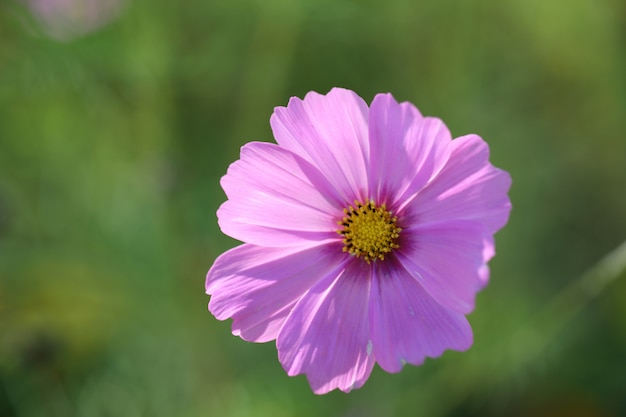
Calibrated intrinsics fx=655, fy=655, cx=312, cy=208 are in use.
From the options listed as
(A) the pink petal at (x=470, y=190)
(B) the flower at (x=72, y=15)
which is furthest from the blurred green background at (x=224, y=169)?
(A) the pink petal at (x=470, y=190)

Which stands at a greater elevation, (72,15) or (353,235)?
(72,15)

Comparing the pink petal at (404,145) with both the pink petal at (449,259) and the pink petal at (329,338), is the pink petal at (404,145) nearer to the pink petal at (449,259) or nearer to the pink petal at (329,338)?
the pink petal at (449,259)

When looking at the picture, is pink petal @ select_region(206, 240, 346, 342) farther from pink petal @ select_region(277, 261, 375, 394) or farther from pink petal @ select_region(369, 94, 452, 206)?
pink petal @ select_region(369, 94, 452, 206)

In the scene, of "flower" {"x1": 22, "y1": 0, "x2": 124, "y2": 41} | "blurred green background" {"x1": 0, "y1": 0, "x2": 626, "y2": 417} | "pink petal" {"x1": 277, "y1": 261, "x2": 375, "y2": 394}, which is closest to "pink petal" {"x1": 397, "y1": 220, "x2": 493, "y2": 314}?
"pink petal" {"x1": 277, "y1": 261, "x2": 375, "y2": 394}

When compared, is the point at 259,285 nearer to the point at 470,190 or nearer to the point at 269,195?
the point at 269,195

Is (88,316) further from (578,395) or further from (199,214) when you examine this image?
(578,395)

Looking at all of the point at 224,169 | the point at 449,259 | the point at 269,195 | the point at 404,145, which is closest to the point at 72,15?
the point at 224,169
